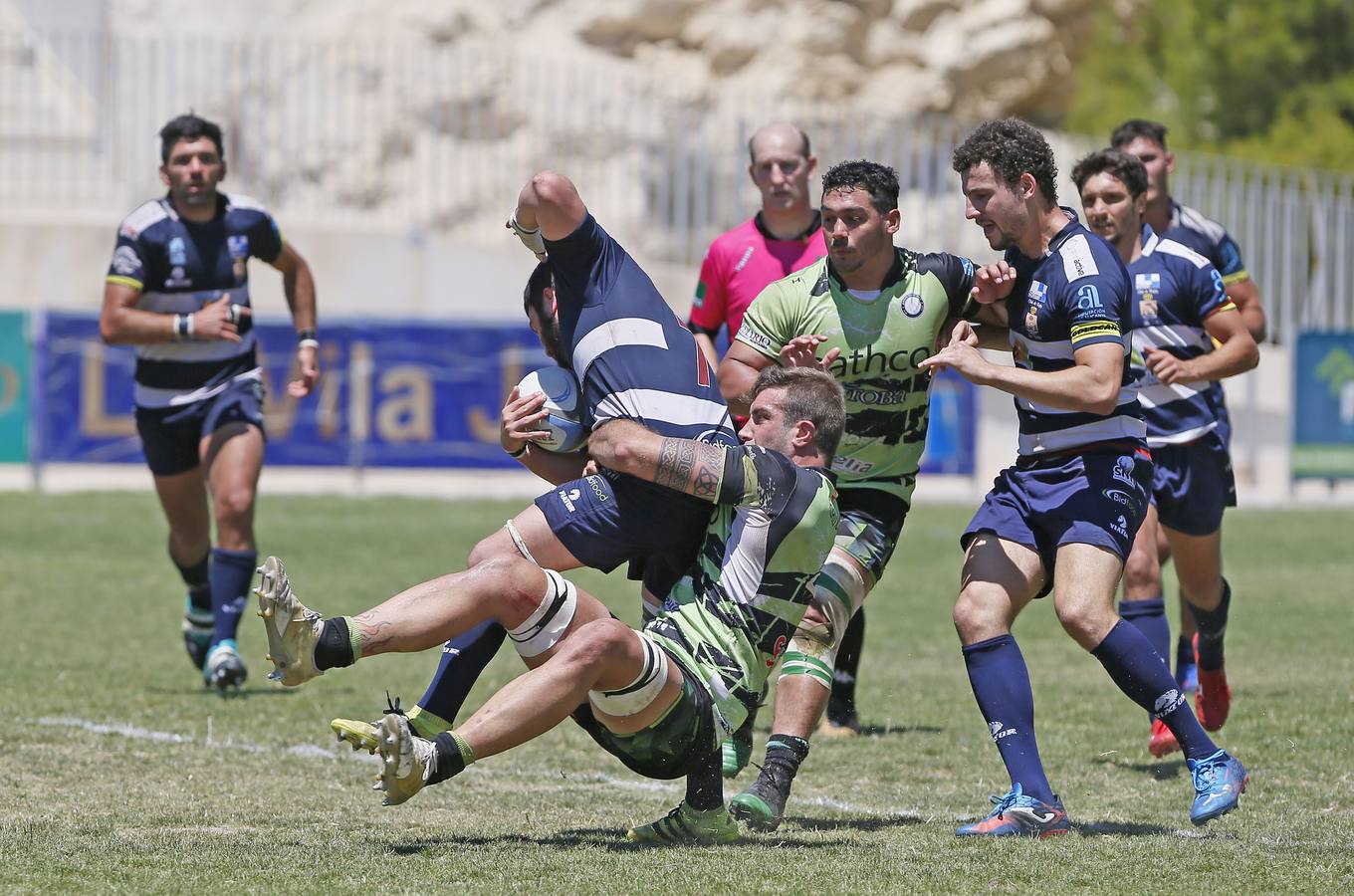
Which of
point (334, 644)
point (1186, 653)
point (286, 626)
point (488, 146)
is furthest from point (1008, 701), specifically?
point (488, 146)

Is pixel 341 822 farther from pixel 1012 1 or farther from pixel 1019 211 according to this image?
pixel 1012 1

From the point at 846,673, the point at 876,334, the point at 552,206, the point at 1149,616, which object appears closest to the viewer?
the point at 552,206

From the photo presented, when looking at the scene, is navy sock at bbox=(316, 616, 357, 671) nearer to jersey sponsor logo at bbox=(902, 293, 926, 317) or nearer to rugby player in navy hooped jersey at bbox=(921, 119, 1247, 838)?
rugby player in navy hooped jersey at bbox=(921, 119, 1247, 838)

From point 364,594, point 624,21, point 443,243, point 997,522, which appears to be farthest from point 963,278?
point 624,21

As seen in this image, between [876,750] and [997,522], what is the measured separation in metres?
1.76

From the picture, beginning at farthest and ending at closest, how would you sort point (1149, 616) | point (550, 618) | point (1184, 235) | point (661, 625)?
point (1184, 235)
point (1149, 616)
point (661, 625)
point (550, 618)

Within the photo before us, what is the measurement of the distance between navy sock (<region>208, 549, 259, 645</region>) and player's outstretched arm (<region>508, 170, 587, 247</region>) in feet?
11.8

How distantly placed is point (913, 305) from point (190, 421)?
4001mm

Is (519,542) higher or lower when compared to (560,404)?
lower

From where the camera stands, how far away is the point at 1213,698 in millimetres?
7883

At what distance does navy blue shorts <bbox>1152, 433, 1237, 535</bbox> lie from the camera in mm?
7973

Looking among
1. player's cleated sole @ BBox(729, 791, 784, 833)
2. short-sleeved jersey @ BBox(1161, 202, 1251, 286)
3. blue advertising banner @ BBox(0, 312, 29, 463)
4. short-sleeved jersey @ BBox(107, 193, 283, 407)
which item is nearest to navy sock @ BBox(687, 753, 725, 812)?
player's cleated sole @ BBox(729, 791, 784, 833)

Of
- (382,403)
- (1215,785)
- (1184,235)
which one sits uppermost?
(1184,235)

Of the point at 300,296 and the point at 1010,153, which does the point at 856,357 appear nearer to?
the point at 1010,153
